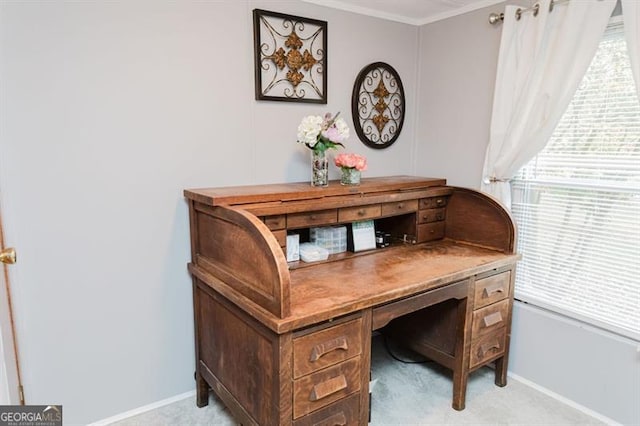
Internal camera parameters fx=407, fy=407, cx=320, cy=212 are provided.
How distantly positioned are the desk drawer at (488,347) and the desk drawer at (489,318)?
4 centimetres

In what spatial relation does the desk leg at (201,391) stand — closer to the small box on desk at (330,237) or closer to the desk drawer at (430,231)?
the small box on desk at (330,237)

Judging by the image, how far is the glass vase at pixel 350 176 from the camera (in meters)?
2.18

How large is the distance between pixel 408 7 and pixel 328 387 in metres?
2.21

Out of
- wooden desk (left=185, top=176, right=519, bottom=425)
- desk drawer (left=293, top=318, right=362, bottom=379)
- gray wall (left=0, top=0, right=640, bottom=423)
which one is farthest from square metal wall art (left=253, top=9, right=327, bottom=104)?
desk drawer (left=293, top=318, right=362, bottom=379)

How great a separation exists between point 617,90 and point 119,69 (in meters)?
2.29

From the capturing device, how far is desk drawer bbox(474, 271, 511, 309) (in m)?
2.05

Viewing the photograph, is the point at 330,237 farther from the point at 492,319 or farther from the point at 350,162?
the point at 492,319

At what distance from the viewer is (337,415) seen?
1.56 meters

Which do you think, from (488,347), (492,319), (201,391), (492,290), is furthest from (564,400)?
(201,391)

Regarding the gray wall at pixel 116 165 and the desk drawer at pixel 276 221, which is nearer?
the gray wall at pixel 116 165

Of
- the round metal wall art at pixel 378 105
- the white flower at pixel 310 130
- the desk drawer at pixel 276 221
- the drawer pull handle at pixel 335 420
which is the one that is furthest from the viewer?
the round metal wall art at pixel 378 105

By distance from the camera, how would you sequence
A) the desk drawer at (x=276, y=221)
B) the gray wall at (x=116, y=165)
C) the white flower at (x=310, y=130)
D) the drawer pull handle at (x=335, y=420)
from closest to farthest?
the drawer pull handle at (x=335, y=420) → the gray wall at (x=116, y=165) → the desk drawer at (x=276, y=221) → the white flower at (x=310, y=130)

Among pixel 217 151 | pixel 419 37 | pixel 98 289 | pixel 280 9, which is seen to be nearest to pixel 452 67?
pixel 419 37

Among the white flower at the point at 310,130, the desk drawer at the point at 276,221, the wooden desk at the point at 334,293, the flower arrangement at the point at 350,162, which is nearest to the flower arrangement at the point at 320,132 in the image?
the white flower at the point at 310,130
